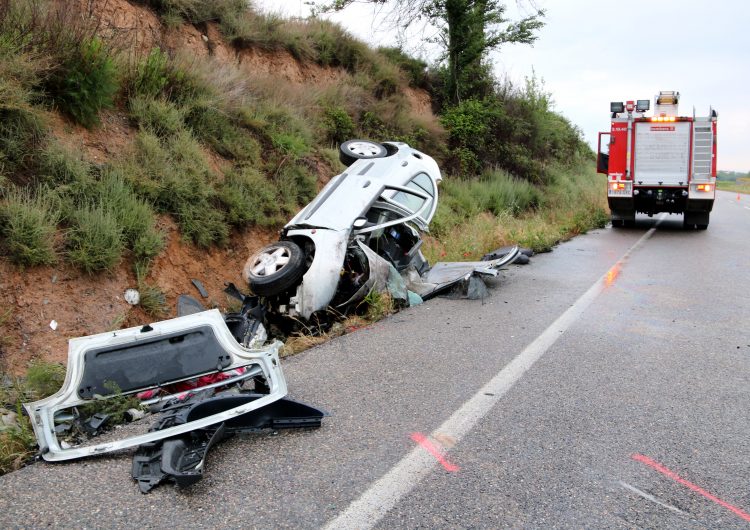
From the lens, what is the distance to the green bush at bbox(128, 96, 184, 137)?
849 centimetres

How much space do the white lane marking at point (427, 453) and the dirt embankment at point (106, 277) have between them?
12.9 ft

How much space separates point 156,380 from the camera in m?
3.80

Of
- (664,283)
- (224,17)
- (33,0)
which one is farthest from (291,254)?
(224,17)

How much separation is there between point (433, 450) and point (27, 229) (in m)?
4.74

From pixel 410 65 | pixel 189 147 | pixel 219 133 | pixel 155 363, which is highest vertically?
pixel 410 65

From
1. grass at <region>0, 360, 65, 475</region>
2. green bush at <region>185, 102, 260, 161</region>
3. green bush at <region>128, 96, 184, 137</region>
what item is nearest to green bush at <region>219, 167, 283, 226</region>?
green bush at <region>185, 102, 260, 161</region>

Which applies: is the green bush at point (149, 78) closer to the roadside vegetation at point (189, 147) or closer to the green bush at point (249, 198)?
the roadside vegetation at point (189, 147)

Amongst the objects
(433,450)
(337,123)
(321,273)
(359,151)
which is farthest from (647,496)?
(337,123)

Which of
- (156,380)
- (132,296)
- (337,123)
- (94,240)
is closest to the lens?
(156,380)

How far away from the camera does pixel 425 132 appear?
16.1 meters

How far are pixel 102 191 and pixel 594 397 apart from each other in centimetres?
569

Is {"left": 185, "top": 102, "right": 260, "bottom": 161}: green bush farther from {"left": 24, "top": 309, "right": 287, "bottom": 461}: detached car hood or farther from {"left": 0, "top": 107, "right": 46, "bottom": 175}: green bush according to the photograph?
{"left": 24, "top": 309, "right": 287, "bottom": 461}: detached car hood

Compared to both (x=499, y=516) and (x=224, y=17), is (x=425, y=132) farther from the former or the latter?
(x=499, y=516)

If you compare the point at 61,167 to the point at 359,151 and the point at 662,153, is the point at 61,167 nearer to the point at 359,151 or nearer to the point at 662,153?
the point at 359,151
